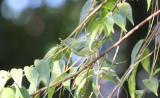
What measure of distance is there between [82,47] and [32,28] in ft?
→ 7.07

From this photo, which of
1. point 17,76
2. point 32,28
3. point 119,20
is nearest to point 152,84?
point 119,20

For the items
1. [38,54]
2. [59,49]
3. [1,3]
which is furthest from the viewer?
[1,3]

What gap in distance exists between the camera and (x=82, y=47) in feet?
2.24

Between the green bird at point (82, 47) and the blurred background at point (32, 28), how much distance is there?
1732 millimetres

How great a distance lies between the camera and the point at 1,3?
10.0ft

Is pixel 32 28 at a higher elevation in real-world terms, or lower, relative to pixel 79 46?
higher

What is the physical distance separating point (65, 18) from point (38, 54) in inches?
15.3

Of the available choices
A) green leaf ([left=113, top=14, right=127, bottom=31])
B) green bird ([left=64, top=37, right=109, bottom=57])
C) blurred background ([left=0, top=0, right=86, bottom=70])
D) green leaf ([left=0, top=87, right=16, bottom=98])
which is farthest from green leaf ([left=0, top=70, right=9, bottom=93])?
blurred background ([left=0, top=0, right=86, bottom=70])

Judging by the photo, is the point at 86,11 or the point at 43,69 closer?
the point at 43,69

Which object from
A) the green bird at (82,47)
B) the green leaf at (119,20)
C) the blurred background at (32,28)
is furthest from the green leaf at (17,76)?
the blurred background at (32,28)

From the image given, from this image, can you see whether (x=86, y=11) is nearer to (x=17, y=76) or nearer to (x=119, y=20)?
(x=119, y=20)

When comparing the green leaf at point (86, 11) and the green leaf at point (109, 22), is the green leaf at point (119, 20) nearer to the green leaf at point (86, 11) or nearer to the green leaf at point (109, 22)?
the green leaf at point (109, 22)

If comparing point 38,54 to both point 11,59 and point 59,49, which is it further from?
point 59,49

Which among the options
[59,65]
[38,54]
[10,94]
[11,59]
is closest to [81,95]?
[59,65]
